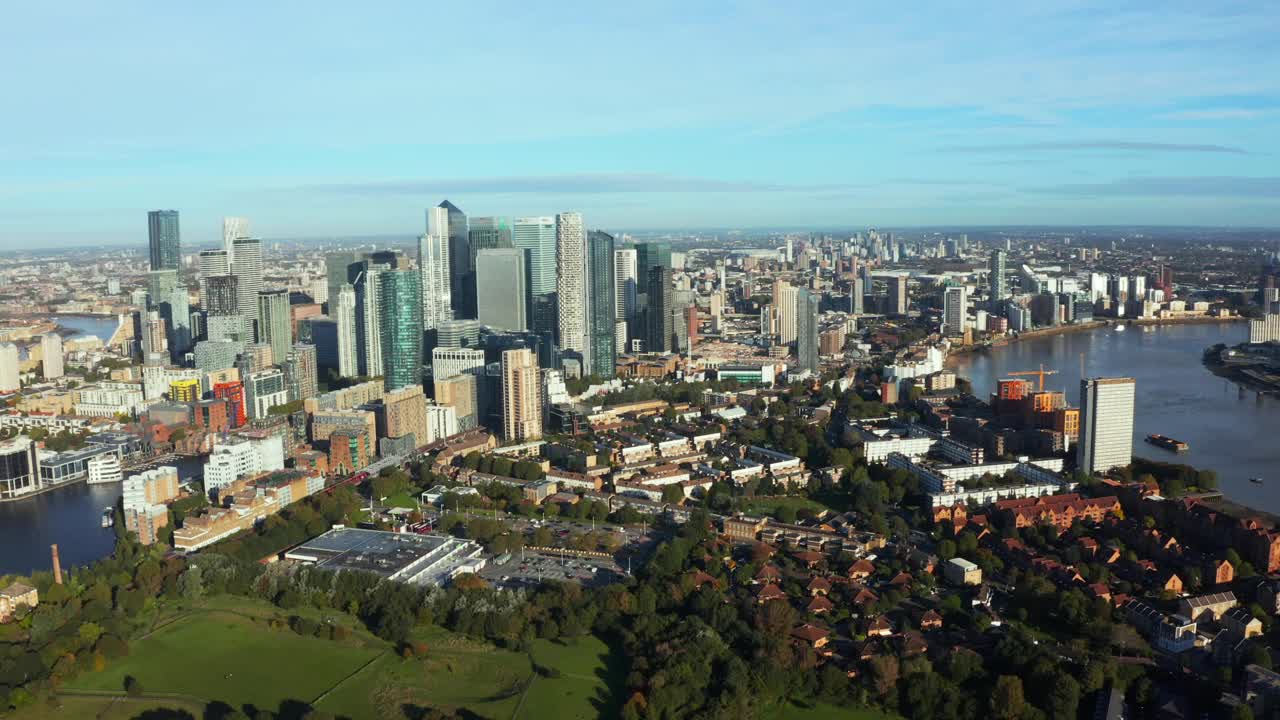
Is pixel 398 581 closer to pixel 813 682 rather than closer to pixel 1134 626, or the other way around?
pixel 813 682

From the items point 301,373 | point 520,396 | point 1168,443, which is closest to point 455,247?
point 301,373

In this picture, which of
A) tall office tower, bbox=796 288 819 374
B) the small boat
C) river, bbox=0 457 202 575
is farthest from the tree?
tall office tower, bbox=796 288 819 374

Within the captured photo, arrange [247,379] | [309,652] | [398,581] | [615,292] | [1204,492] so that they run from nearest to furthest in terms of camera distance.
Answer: [309,652], [398,581], [1204,492], [247,379], [615,292]

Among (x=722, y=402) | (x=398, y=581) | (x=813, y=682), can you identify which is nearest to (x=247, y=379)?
(x=722, y=402)

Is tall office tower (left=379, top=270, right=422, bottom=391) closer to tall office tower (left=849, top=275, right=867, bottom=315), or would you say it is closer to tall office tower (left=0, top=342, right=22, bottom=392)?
tall office tower (left=0, top=342, right=22, bottom=392)

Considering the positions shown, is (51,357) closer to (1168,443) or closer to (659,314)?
(659,314)

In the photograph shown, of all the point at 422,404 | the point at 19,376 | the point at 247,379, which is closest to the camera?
the point at 422,404
